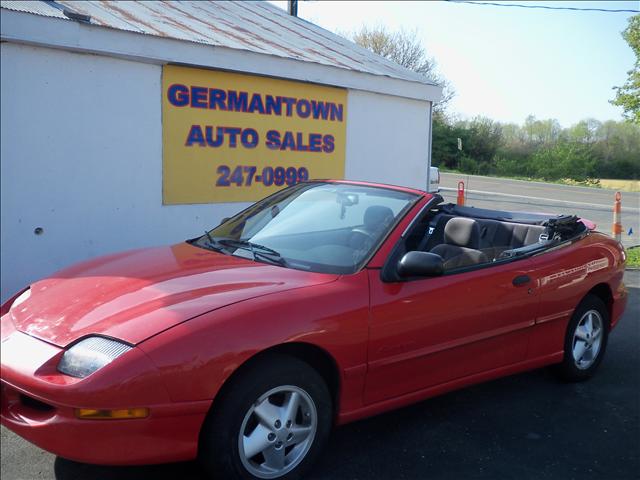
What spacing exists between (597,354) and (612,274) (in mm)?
639

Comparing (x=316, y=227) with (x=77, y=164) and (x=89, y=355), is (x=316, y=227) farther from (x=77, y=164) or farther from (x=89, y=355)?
(x=77, y=164)

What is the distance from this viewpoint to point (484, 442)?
3.90 m

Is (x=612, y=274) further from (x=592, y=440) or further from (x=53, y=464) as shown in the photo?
(x=53, y=464)

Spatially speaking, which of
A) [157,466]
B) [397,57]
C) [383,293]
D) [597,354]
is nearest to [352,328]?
[383,293]

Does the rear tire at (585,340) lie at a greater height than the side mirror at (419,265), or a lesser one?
lesser

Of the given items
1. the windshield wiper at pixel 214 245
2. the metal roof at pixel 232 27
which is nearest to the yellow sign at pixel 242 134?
the metal roof at pixel 232 27

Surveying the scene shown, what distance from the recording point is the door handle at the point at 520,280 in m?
4.27

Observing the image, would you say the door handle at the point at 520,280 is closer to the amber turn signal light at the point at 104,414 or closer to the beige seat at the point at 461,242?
the beige seat at the point at 461,242

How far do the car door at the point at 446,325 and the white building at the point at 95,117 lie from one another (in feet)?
12.5

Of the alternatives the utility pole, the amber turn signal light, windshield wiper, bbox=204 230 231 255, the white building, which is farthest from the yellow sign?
the utility pole

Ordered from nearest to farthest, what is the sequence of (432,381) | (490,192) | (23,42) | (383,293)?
(383,293) → (432,381) → (23,42) → (490,192)

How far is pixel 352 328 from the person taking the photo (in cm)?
337

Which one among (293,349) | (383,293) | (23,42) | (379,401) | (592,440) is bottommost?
(592,440)

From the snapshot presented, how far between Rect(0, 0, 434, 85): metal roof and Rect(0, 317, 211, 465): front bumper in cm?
400
